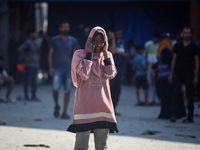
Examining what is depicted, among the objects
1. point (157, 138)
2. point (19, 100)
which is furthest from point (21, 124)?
point (19, 100)

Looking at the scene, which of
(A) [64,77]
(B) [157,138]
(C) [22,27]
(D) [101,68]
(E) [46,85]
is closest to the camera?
(D) [101,68]

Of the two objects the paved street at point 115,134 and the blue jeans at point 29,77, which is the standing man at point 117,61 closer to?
the paved street at point 115,134

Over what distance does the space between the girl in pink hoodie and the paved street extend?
4.47 ft

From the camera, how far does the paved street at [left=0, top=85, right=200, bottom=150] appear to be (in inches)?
265

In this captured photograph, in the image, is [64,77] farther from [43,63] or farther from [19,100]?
[43,63]

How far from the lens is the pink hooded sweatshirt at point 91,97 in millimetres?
5066

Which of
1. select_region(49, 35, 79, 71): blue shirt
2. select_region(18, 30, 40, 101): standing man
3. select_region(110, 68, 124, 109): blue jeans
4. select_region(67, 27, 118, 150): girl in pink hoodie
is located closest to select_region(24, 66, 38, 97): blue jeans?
select_region(18, 30, 40, 101): standing man

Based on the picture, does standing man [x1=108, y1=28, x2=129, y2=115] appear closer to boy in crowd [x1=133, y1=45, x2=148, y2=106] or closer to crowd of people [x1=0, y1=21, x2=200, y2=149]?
crowd of people [x1=0, y1=21, x2=200, y2=149]

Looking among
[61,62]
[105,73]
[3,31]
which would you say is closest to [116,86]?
[61,62]

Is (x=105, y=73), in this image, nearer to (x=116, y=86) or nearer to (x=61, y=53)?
(x=61, y=53)

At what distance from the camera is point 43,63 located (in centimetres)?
2023

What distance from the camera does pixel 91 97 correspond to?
5.12 m

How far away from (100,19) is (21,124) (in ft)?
39.6

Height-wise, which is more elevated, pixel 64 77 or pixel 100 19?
pixel 100 19
